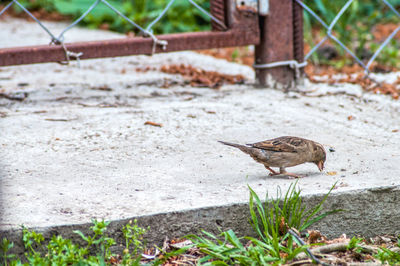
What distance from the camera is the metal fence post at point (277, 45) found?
449cm

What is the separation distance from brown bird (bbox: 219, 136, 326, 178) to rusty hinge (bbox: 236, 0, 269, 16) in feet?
5.95

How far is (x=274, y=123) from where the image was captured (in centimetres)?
374

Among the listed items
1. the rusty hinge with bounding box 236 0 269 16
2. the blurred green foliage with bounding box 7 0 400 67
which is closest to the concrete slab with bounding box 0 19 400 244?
the rusty hinge with bounding box 236 0 269 16

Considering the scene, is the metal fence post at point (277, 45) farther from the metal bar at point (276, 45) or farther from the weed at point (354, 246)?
the weed at point (354, 246)

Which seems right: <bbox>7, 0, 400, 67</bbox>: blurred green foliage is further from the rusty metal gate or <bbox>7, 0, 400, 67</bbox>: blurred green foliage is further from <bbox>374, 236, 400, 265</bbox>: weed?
<bbox>374, 236, 400, 265</bbox>: weed

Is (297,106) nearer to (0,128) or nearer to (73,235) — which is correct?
(0,128)

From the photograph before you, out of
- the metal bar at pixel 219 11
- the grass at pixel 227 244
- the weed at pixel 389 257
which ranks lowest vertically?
the weed at pixel 389 257

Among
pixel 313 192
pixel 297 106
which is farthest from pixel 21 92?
pixel 313 192

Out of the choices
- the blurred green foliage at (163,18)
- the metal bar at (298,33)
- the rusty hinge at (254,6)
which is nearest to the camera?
the rusty hinge at (254,6)

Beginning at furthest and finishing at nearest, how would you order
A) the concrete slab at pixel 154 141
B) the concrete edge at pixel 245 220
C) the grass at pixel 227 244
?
the concrete slab at pixel 154 141, the concrete edge at pixel 245 220, the grass at pixel 227 244

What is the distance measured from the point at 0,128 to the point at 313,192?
2.06m

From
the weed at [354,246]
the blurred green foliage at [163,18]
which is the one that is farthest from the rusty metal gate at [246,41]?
the blurred green foliage at [163,18]

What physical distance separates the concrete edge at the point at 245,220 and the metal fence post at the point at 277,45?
2.15m

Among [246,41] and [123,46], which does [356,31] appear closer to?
[246,41]
